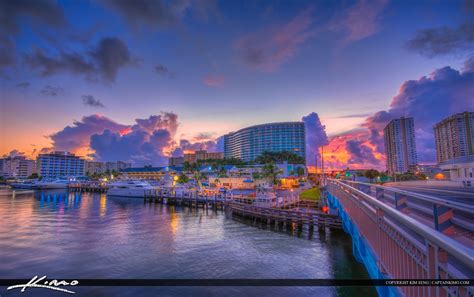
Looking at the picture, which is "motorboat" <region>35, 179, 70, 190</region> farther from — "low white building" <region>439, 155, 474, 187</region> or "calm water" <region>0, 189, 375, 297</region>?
"low white building" <region>439, 155, 474, 187</region>

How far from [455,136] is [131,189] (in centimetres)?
11869

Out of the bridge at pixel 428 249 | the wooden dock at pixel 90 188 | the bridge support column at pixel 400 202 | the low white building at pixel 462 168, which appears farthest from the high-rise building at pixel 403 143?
the wooden dock at pixel 90 188

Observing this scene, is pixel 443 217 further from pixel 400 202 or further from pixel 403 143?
pixel 403 143

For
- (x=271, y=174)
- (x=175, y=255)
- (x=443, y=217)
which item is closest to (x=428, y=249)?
(x=443, y=217)

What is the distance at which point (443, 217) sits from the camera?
3365 mm

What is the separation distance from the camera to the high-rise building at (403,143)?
4924 inches

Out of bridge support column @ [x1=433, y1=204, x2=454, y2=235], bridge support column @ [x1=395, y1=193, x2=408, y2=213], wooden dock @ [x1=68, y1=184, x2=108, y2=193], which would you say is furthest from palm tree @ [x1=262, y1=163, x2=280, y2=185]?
bridge support column @ [x1=433, y1=204, x2=454, y2=235]

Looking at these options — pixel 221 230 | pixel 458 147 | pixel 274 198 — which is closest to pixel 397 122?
pixel 458 147

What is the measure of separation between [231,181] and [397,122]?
98139 millimetres

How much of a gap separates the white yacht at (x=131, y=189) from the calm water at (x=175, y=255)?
39.5 metres

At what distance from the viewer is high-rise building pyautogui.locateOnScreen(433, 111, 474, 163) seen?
79.4 m

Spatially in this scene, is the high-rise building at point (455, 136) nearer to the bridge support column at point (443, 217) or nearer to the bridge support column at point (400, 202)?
the bridge support column at point (400, 202)

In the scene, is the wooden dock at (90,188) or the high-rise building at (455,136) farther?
the wooden dock at (90,188)

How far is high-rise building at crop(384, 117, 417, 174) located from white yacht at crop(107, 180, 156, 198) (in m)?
121
